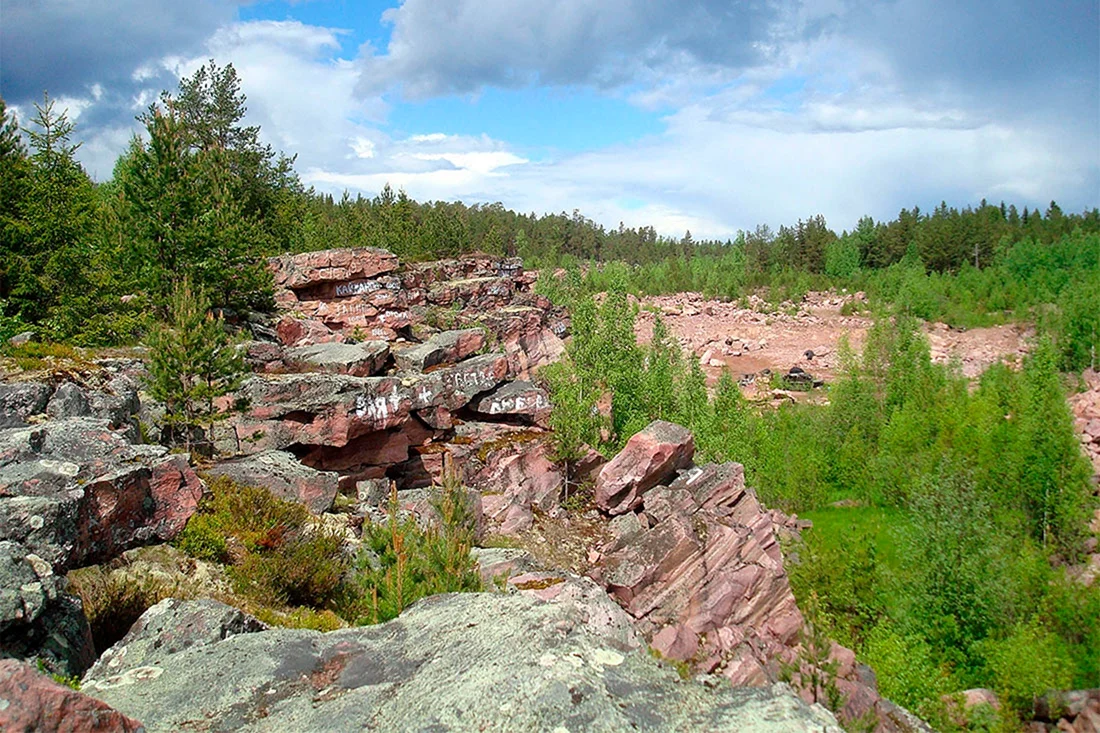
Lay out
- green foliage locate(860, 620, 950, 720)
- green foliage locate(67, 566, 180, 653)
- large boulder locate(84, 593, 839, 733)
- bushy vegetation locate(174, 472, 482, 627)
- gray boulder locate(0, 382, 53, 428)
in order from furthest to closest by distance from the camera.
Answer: green foliage locate(860, 620, 950, 720) < gray boulder locate(0, 382, 53, 428) < bushy vegetation locate(174, 472, 482, 627) < green foliage locate(67, 566, 180, 653) < large boulder locate(84, 593, 839, 733)

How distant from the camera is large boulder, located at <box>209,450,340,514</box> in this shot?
1662 centimetres

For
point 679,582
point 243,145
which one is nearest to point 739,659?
point 679,582

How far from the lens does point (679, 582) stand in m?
21.6

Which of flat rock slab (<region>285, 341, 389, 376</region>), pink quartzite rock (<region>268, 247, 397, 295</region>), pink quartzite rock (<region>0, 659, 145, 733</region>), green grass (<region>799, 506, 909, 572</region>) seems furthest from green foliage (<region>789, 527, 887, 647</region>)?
pink quartzite rock (<region>268, 247, 397, 295</region>)

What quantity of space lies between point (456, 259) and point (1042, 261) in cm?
8650

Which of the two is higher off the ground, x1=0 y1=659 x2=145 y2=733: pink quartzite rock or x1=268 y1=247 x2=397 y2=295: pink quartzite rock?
x1=268 y1=247 x2=397 y2=295: pink quartzite rock

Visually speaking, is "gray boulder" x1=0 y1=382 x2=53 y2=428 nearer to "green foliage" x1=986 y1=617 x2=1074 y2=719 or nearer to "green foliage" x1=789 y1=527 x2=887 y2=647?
"green foliage" x1=789 y1=527 x2=887 y2=647

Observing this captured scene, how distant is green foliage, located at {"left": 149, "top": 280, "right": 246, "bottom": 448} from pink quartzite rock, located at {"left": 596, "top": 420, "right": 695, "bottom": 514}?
1354 centimetres

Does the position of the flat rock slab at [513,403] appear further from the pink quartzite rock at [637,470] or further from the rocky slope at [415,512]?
the pink quartzite rock at [637,470]

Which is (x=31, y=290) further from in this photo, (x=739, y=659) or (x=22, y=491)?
(x=739, y=659)

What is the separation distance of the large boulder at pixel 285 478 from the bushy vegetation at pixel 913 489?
38.9ft

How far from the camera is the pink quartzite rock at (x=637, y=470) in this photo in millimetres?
26328

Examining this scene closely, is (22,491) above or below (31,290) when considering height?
below

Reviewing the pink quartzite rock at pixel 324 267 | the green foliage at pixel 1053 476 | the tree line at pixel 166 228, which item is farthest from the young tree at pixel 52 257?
the green foliage at pixel 1053 476
